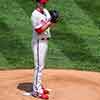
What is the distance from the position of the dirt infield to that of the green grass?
26.7 inches

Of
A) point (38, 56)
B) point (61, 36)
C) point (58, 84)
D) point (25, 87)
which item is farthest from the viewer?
point (61, 36)

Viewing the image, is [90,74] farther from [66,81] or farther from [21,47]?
[21,47]

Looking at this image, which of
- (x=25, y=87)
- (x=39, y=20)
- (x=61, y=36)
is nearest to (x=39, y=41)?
(x=39, y=20)

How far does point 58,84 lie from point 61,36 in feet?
10.9

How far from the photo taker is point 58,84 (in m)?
11.0

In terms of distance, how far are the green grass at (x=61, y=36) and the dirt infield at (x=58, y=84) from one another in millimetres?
678

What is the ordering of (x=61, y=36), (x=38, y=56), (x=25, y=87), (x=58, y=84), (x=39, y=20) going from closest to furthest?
(x=39, y=20), (x=38, y=56), (x=25, y=87), (x=58, y=84), (x=61, y=36)

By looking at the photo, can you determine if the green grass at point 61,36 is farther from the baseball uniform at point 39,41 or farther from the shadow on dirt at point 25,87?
the baseball uniform at point 39,41

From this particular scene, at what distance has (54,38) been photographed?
14.0 meters

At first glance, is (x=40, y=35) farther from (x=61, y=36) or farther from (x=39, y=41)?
(x=61, y=36)

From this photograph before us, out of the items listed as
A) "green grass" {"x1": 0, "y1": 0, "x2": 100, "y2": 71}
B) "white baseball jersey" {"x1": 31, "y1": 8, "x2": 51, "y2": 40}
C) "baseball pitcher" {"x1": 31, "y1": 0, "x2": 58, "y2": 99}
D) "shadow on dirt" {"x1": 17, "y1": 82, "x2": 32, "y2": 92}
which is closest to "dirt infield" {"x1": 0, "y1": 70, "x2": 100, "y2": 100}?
"shadow on dirt" {"x1": 17, "y1": 82, "x2": 32, "y2": 92}

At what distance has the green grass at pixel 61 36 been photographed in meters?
12.7

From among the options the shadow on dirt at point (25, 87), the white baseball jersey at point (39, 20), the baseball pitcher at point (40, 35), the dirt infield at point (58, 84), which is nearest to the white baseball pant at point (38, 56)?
the baseball pitcher at point (40, 35)

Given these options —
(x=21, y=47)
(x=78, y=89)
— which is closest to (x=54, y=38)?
(x=21, y=47)
